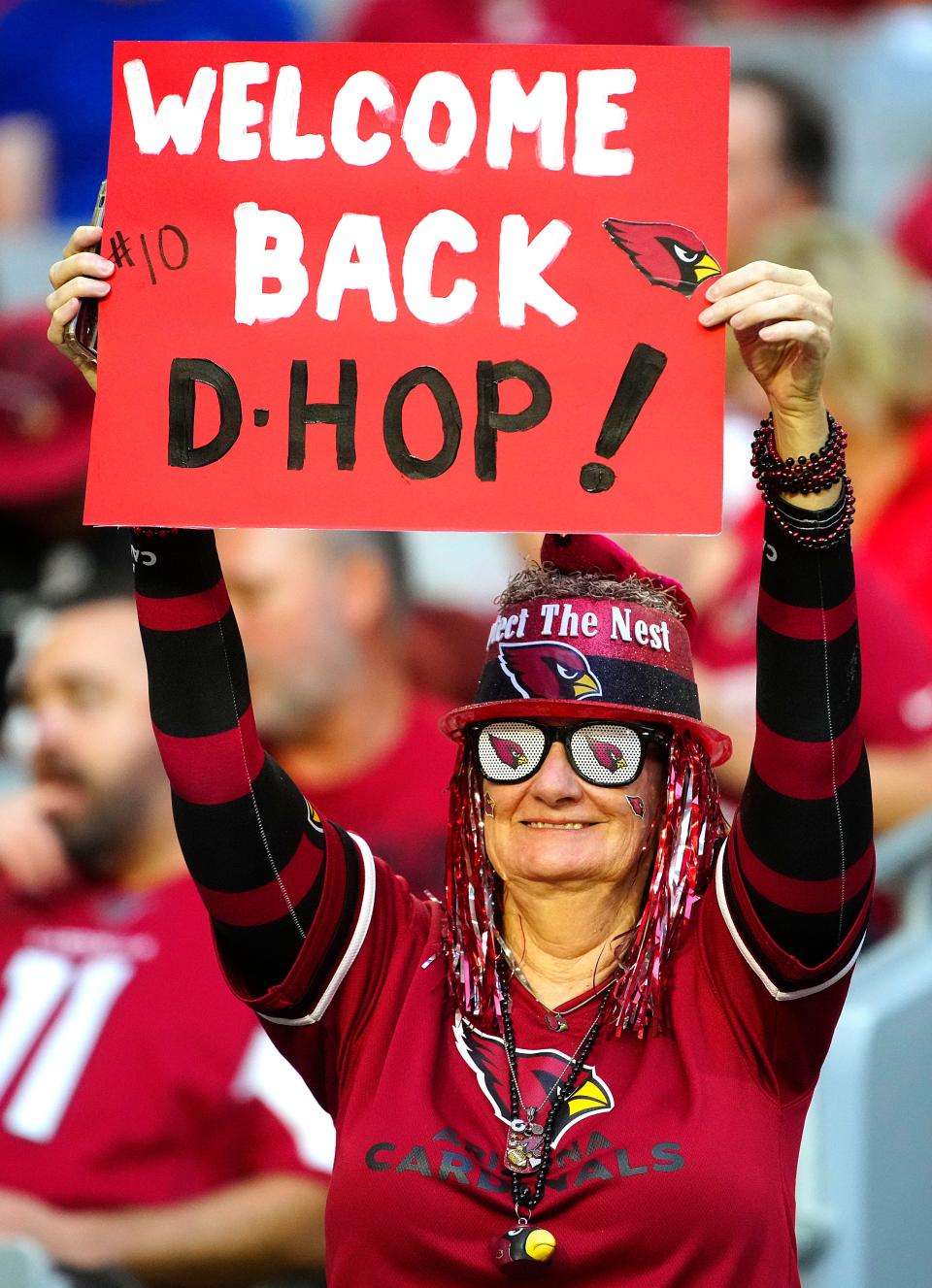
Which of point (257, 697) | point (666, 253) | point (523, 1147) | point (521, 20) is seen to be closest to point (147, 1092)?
point (257, 697)

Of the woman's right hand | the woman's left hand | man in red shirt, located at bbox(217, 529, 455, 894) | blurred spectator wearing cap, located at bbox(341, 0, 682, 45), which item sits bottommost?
the woman's left hand

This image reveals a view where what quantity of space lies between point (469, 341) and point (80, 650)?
197 cm

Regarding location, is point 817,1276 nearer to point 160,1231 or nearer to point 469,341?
point 160,1231

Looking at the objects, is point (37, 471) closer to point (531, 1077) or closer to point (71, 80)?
point (71, 80)

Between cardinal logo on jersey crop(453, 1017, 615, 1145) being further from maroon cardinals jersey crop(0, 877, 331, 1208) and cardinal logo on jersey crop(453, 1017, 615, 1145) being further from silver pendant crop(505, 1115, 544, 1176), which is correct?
maroon cardinals jersey crop(0, 877, 331, 1208)

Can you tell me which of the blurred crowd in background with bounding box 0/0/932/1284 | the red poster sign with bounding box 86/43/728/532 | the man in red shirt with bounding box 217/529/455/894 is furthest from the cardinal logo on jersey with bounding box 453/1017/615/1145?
the man in red shirt with bounding box 217/529/455/894

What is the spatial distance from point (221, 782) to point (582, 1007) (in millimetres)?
419

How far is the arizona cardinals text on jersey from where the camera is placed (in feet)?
5.58

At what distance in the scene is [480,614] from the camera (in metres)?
4.21

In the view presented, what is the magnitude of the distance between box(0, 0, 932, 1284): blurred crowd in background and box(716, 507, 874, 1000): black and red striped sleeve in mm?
1401

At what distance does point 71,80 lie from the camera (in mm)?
5305

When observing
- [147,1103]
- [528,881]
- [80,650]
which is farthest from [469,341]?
[80,650]

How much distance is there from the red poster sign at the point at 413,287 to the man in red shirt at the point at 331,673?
181 centimetres

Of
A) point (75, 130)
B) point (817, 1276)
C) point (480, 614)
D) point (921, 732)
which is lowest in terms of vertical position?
point (817, 1276)
